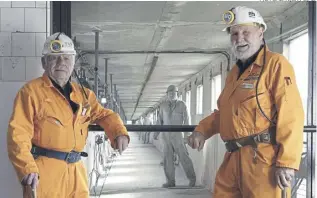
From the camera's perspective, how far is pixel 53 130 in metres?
2.10

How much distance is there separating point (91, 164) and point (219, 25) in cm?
180

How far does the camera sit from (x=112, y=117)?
93.7 inches

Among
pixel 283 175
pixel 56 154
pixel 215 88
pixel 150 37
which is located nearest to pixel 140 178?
pixel 215 88

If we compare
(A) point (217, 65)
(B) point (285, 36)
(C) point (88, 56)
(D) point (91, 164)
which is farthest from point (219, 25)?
(D) point (91, 164)

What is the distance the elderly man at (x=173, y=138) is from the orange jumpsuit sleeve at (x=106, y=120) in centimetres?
133

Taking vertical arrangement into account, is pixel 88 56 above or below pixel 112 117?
above

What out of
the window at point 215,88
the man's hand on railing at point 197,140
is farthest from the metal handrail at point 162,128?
the window at point 215,88

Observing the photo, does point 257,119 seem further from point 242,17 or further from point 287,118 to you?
point 242,17

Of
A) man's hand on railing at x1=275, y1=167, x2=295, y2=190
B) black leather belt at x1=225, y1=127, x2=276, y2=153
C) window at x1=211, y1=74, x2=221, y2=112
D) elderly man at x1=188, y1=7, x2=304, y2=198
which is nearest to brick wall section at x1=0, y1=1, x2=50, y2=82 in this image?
elderly man at x1=188, y1=7, x2=304, y2=198

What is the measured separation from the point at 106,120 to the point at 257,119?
850mm

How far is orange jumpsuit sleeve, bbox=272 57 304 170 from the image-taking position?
1896 millimetres

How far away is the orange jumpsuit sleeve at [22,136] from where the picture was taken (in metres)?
1.94

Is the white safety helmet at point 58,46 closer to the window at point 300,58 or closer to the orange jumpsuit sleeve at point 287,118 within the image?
the orange jumpsuit sleeve at point 287,118

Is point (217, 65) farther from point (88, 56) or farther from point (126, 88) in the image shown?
point (88, 56)
